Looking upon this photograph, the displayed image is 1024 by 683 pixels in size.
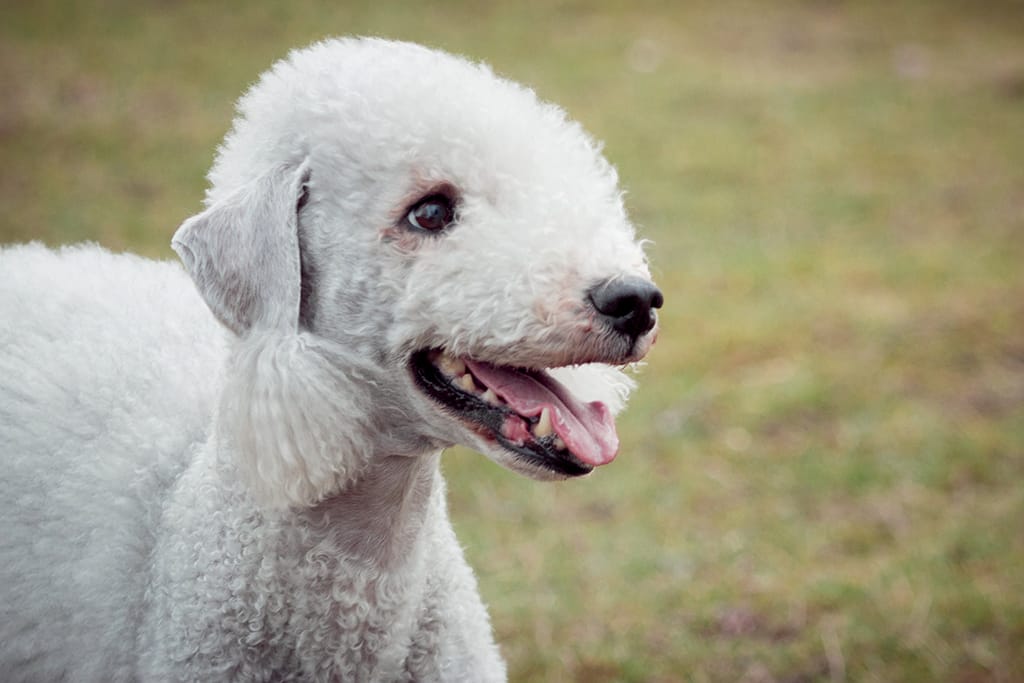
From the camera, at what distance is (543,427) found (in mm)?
1815

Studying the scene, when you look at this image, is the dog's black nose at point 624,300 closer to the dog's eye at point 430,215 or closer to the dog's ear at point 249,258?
the dog's eye at point 430,215

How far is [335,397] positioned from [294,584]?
0.38 metres

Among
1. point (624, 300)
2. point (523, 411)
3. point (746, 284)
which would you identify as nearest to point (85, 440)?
point (523, 411)

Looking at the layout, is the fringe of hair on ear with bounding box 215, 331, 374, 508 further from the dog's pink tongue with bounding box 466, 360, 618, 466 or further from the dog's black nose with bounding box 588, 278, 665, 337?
the dog's black nose with bounding box 588, 278, 665, 337

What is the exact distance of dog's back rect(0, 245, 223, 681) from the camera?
207cm

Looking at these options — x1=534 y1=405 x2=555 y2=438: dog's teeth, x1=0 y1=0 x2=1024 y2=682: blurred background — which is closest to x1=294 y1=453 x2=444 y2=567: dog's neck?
x1=534 y1=405 x2=555 y2=438: dog's teeth

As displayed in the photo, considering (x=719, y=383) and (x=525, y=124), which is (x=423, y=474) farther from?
(x=719, y=383)

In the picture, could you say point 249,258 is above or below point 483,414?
above

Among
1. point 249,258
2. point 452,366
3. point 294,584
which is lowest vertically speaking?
point 294,584

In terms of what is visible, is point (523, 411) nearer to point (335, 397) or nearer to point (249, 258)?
point (335, 397)

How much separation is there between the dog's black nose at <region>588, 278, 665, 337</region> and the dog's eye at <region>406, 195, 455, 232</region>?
0.28 meters

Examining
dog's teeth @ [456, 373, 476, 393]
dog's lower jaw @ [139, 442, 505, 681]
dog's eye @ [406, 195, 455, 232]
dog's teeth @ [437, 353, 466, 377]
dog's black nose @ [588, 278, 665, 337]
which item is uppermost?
dog's eye @ [406, 195, 455, 232]

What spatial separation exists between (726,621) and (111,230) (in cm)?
403

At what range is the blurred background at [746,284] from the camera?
3.51 meters
